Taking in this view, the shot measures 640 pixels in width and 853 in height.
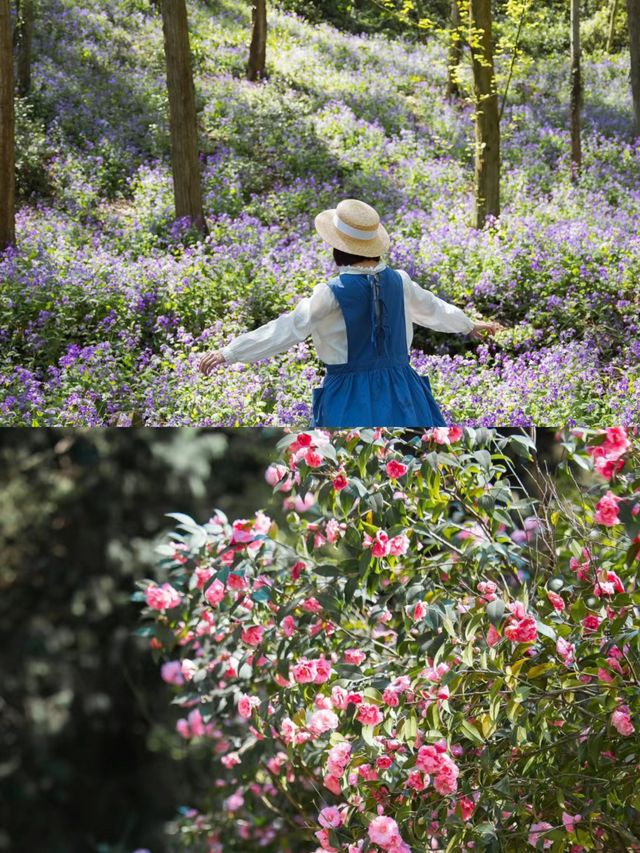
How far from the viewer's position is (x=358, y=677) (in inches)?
97.0

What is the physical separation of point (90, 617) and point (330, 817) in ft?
2.53

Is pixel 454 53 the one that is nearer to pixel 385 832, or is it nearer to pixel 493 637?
pixel 493 637

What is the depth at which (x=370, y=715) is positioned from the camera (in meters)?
2.40

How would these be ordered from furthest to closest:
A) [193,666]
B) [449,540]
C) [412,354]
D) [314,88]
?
[314,88] → [412,354] → [193,666] → [449,540]

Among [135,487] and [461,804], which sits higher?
[135,487]

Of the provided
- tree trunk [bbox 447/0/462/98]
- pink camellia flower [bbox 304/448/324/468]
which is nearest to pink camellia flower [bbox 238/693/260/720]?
pink camellia flower [bbox 304/448/324/468]

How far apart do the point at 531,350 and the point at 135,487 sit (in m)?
4.05

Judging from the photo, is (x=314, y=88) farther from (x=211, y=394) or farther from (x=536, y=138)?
(x=211, y=394)

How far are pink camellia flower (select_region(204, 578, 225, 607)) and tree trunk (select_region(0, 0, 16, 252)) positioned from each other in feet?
15.8

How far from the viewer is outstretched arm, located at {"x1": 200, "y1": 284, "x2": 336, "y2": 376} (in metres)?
3.35

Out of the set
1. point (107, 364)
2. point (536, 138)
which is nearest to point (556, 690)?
point (107, 364)

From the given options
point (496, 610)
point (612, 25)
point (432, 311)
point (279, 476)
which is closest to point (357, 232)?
point (432, 311)

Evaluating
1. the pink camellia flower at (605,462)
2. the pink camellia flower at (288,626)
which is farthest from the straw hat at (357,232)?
the pink camellia flower at (288,626)

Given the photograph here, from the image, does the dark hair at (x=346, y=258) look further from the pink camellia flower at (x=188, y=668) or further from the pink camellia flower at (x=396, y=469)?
the pink camellia flower at (x=188, y=668)
